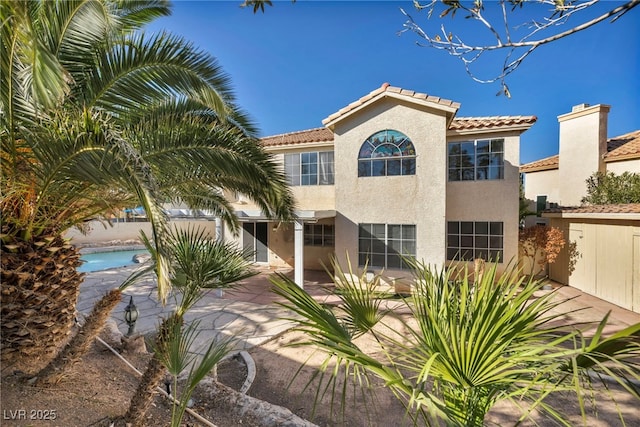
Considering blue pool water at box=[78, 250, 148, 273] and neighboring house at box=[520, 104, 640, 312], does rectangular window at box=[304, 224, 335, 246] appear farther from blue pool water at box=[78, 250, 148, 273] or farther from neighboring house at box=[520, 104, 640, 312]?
blue pool water at box=[78, 250, 148, 273]

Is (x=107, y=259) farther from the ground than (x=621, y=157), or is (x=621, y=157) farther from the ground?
(x=621, y=157)

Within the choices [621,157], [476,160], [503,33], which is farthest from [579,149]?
[503,33]

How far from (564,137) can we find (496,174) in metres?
12.3

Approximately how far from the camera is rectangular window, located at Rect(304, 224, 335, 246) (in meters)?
20.3

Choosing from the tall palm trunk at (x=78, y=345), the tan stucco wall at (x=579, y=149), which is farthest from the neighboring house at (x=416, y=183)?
the tan stucco wall at (x=579, y=149)

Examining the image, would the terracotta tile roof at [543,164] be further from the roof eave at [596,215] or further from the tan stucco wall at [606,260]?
the tan stucco wall at [606,260]

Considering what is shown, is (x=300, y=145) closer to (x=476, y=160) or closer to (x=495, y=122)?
(x=476, y=160)

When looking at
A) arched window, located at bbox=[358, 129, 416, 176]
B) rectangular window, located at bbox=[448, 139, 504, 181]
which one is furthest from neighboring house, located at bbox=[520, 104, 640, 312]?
arched window, located at bbox=[358, 129, 416, 176]

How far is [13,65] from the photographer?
178 inches

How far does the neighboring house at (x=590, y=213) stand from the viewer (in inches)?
514

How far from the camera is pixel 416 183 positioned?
14.6 metres

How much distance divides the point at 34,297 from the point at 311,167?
14696 millimetres

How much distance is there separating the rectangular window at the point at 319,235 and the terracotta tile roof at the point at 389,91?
297 inches

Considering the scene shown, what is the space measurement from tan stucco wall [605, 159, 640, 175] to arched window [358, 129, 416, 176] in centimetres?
1566
